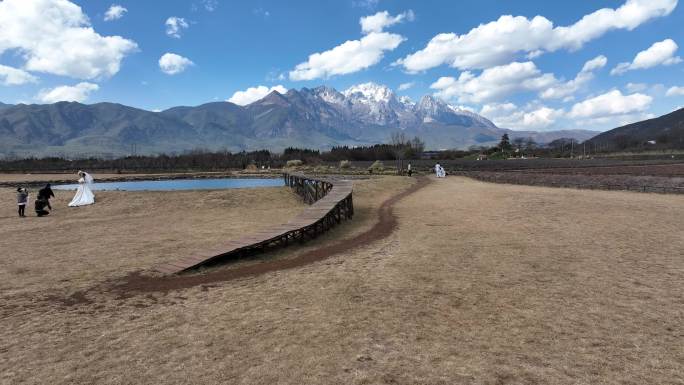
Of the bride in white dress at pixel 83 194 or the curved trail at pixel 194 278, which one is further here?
the bride in white dress at pixel 83 194

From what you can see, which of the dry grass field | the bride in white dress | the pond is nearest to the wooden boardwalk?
the dry grass field

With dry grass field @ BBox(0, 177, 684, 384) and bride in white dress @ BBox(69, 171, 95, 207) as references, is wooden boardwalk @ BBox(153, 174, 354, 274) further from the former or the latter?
bride in white dress @ BBox(69, 171, 95, 207)

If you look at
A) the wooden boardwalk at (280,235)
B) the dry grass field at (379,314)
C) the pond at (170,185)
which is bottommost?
the dry grass field at (379,314)

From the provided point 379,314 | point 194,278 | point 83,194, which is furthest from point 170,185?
point 379,314

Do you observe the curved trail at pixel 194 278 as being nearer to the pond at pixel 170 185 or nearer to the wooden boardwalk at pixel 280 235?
the wooden boardwalk at pixel 280 235

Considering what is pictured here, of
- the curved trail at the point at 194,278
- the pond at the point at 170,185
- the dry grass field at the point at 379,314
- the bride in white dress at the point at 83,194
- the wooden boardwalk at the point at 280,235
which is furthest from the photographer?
the pond at the point at 170,185

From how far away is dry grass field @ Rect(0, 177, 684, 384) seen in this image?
518cm

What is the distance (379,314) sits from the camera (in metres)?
7.02

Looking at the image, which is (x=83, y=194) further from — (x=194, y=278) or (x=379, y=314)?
(x=379, y=314)

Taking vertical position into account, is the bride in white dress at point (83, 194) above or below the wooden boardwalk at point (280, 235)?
above

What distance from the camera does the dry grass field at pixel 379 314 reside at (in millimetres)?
5176

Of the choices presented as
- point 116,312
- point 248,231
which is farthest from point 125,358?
point 248,231

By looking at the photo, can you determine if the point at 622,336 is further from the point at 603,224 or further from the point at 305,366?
the point at 603,224

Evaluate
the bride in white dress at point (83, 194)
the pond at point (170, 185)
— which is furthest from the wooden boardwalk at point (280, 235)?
the pond at point (170, 185)
